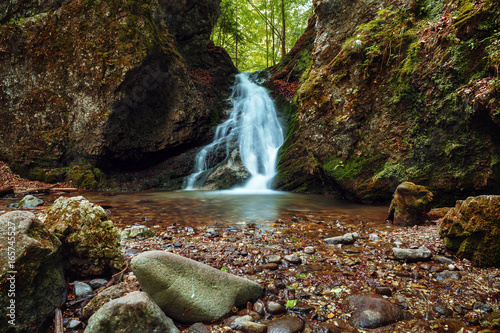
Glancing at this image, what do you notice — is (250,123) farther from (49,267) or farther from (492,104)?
(49,267)

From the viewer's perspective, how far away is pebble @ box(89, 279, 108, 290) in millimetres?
2309

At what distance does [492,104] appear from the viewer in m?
4.29

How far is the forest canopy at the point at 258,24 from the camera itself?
2061cm

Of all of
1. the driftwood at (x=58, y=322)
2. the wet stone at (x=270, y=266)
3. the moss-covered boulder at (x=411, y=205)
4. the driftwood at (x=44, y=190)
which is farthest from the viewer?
the driftwood at (x=44, y=190)

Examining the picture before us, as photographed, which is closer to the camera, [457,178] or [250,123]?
[457,178]

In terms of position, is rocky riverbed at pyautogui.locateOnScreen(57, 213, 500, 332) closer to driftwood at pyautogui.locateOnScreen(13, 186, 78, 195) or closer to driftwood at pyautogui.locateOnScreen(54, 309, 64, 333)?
driftwood at pyautogui.locateOnScreen(54, 309, 64, 333)

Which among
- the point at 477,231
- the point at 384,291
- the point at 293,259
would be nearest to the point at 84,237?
the point at 293,259

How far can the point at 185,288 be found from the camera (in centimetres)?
203

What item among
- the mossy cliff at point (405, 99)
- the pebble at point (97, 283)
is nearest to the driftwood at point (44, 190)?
the pebble at point (97, 283)

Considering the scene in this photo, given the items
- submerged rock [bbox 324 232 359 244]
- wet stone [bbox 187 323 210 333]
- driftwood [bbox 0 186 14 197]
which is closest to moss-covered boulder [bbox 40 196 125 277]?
wet stone [bbox 187 323 210 333]

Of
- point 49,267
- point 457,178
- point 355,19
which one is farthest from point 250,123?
point 49,267

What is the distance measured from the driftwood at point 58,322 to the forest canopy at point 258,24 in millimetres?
21981

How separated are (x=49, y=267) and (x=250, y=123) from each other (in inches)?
545

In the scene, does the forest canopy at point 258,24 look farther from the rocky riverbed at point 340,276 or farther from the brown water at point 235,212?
the rocky riverbed at point 340,276
